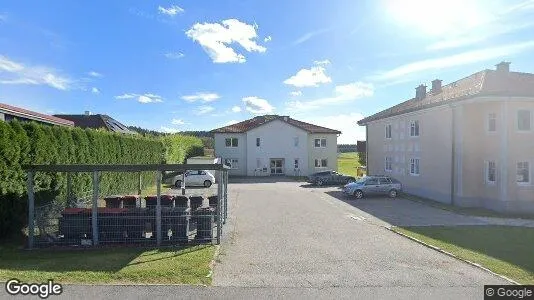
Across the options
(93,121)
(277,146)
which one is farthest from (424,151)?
(93,121)

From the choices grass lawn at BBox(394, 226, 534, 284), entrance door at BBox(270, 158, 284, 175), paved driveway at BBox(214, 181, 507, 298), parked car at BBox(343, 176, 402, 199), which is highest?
entrance door at BBox(270, 158, 284, 175)

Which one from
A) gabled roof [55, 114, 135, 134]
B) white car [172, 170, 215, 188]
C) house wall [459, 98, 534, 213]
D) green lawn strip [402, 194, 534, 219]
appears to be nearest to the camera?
green lawn strip [402, 194, 534, 219]

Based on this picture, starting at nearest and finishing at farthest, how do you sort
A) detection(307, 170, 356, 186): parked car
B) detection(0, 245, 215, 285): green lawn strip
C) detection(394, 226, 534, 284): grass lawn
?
detection(0, 245, 215, 285): green lawn strip
detection(394, 226, 534, 284): grass lawn
detection(307, 170, 356, 186): parked car

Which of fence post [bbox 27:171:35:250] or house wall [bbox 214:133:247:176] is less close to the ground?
house wall [bbox 214:133:247:176]

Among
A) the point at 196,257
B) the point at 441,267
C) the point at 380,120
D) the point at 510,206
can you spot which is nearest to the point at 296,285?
the point at 196,257

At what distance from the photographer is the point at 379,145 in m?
32.8

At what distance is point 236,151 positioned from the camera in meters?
46.8

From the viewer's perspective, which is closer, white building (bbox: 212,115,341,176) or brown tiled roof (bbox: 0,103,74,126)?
brown tiled roof (bbox: 0,103,74,126)

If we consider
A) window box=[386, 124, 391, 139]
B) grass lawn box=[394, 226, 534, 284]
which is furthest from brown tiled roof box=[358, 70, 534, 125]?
grass lawn box=[394, 226, 534, 284]

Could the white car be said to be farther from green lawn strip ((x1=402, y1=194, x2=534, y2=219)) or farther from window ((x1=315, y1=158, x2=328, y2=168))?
green lawn strip ((x1=402, y1=194, x2=534, y2=219))

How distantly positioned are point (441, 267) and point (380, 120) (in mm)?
23559

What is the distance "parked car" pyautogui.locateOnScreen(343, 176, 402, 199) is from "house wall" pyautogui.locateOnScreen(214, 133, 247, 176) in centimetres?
2192

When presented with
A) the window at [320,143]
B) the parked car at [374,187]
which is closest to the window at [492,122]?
the parked car at [374,187]

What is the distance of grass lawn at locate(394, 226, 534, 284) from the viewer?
9539 millimetres
